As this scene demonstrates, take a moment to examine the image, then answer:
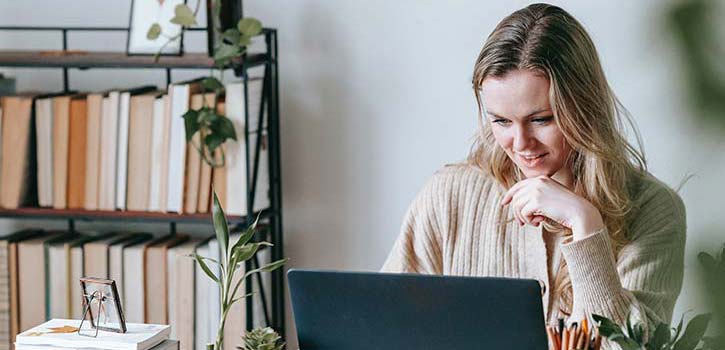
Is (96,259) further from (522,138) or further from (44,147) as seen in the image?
(522,138)

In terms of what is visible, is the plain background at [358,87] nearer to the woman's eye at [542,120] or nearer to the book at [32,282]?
the book at [32,282]

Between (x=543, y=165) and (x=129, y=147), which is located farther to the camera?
(x=129, y=147)

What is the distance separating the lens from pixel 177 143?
241 cm

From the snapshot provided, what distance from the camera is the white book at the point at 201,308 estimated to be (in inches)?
97.8

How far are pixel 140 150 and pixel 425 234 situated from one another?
0.92m

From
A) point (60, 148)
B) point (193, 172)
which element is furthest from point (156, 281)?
point (60, 148)

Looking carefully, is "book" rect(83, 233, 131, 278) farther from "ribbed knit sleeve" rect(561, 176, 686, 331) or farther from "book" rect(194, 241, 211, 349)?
"ribbed knit sleeve" rect(561, 176, 686, 331)

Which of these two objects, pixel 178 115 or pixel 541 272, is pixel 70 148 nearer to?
pixel 178 115

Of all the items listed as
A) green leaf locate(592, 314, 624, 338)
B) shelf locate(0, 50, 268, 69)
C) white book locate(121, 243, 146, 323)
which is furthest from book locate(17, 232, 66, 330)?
green leaf locate(592, 314, 624, 338)

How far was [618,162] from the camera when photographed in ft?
5.33

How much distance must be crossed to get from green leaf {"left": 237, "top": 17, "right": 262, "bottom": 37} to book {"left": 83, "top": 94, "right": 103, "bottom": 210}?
44 cm

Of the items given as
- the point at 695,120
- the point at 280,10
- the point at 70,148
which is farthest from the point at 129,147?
the point at 695,120

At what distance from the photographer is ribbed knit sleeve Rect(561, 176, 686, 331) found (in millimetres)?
1527

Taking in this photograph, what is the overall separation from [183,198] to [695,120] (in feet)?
7.78
